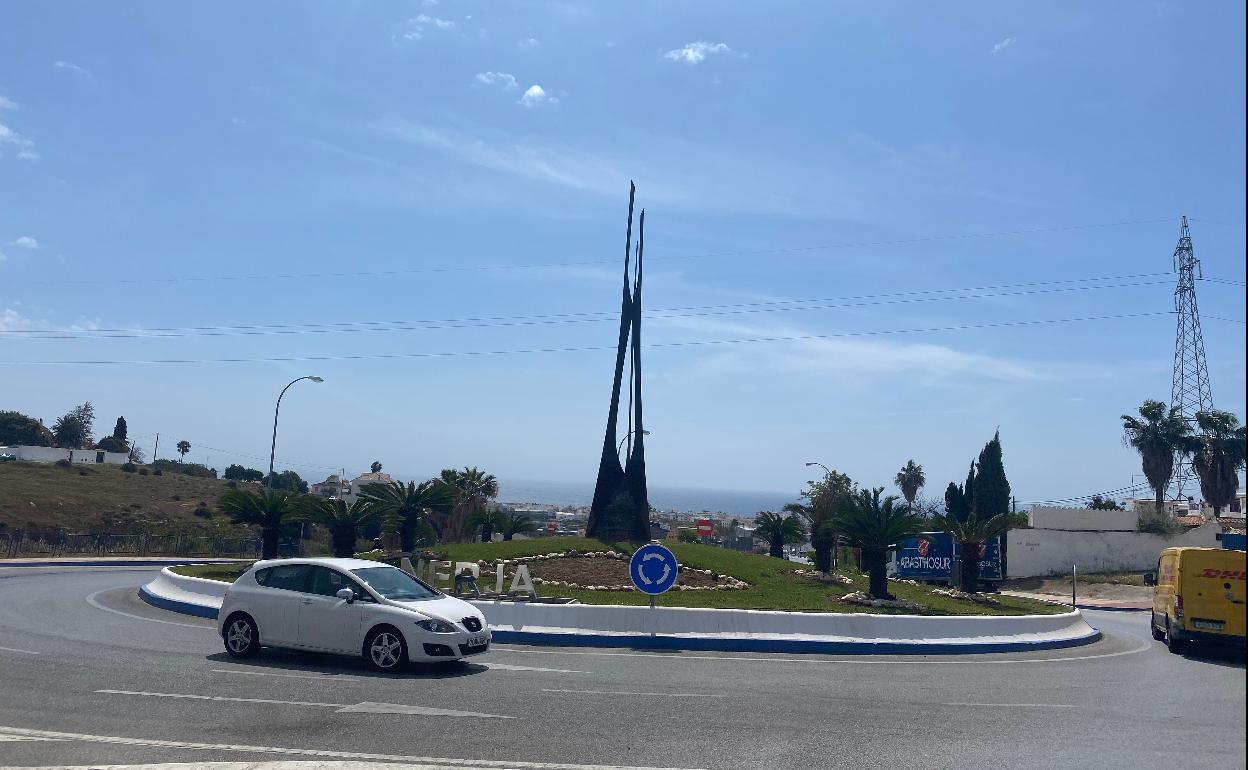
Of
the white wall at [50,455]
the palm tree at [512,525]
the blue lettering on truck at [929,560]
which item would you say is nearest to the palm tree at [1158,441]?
the blue lettering on truck at [929,560]

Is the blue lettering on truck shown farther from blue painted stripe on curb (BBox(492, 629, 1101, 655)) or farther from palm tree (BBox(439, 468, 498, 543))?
blue painted stripe on curb (BBox(492, 629, 1101, 655))

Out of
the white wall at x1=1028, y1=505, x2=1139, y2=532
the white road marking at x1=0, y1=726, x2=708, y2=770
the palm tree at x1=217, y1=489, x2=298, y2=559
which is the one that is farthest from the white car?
the white wall at x1=1028, y1=505, x2=1139, y2=532

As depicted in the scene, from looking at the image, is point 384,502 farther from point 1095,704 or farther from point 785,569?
point 1095,704

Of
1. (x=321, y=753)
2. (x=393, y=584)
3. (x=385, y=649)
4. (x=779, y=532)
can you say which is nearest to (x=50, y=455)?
(x=779, y=532)

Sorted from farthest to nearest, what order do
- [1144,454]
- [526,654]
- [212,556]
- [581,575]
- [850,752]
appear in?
[1144,454]
[212,556]
[581,575]
[526,654]
[850,752]

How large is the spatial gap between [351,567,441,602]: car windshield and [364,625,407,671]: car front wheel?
544mm

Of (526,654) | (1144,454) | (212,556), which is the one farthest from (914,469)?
(526,654)

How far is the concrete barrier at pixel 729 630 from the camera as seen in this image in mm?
17375

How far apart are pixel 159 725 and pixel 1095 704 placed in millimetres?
10739

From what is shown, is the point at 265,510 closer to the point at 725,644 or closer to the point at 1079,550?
the point at 725,644

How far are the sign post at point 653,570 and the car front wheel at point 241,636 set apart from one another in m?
6.60

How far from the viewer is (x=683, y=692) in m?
12.3

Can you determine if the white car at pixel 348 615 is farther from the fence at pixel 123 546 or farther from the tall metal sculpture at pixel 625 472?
the fence at pixel 123 546

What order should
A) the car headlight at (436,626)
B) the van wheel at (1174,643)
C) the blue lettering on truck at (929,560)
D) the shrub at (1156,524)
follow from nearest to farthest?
1. the car headlight at (436,626)
2. the van wheel at (1174,643)
3. the blue lettering on truck at (929,560)
4. the shrub at (1156,524)
